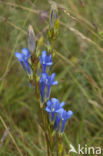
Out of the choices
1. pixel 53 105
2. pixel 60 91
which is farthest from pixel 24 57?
pixel 60 91

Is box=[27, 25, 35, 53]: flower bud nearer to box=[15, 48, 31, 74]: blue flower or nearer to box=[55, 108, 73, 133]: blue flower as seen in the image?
box=[15, 48, 31, 74]: blue flower

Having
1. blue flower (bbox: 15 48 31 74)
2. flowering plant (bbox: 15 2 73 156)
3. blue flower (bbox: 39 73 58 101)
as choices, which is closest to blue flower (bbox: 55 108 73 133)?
flowering plant (bbox: 15 2 73 156)

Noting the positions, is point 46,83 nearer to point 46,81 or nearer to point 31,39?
point 46,81

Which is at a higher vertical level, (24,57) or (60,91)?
(24,57)

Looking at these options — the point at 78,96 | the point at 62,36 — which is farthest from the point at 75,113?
the point at 62,36

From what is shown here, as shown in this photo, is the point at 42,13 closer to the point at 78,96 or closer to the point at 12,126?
the point at 78,96

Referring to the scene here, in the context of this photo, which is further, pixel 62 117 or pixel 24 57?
pixel 62 117

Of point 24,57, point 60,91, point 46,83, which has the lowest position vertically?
point 60,91

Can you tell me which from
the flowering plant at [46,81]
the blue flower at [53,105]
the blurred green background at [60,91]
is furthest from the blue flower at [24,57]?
the blurred green background at [60,91]
